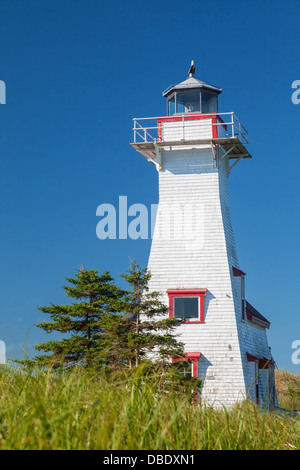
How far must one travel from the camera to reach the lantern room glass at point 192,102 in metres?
27.4

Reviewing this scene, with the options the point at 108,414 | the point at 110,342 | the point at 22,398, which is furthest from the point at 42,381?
the point at 110,342

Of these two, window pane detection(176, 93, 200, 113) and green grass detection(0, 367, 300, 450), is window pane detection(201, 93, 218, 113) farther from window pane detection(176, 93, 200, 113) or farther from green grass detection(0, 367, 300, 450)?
green grass detection(0, 367, 300, 450)

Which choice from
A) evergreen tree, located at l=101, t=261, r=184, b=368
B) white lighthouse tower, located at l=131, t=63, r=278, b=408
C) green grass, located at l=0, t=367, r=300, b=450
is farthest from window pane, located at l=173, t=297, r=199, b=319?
green grass, located at l=0, t=367, r=300, b=450

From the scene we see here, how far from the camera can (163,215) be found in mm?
25922

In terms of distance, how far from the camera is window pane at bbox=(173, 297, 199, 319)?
24.8m

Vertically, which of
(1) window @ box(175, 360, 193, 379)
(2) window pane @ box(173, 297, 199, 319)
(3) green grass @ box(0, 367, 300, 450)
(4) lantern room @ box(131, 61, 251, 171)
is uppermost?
(4) lantern room @ box(131, 61, 251, 171)

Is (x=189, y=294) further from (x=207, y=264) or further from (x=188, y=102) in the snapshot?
(x=188, y=102)

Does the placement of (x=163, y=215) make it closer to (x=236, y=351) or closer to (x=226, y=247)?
(x=226, y=247)

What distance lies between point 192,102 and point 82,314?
10.9 metres

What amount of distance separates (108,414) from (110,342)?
12.9m

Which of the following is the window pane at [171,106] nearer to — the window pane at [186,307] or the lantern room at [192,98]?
the lantern room at [192,98]

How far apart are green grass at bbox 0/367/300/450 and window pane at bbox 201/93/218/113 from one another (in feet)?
69.3

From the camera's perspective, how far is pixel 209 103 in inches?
1086
